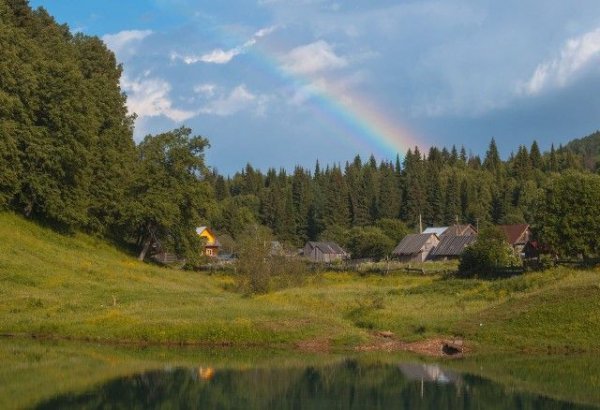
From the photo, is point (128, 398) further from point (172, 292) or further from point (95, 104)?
point (95, 104)

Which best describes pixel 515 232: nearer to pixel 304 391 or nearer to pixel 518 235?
pixel 518 235

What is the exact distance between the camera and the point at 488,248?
207 ft

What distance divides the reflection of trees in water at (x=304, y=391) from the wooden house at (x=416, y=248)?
288 ft

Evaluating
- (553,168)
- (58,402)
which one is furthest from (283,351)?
(553,168)

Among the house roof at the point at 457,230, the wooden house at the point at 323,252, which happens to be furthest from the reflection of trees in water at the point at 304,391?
the wooden house at the point at 323,252

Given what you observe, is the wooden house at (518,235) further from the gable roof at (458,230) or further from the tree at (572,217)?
the tree at (572,217)

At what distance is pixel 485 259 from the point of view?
62688 millimetres

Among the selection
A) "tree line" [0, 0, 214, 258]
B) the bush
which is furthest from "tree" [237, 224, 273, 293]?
"tree line" [0, 0, 214, 258]

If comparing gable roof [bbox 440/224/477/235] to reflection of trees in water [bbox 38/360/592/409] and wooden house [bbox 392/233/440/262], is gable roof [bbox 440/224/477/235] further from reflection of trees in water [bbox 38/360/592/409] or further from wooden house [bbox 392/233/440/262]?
reflection of trees in water [bbox 38/360/592/409]

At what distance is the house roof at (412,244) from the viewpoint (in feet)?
380

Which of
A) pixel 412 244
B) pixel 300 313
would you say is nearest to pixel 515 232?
pixel 412 244

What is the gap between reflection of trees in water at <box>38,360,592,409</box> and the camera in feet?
74.2

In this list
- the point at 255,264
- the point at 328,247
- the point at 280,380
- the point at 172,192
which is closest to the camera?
the point at 280,380

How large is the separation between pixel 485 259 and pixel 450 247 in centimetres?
4726
